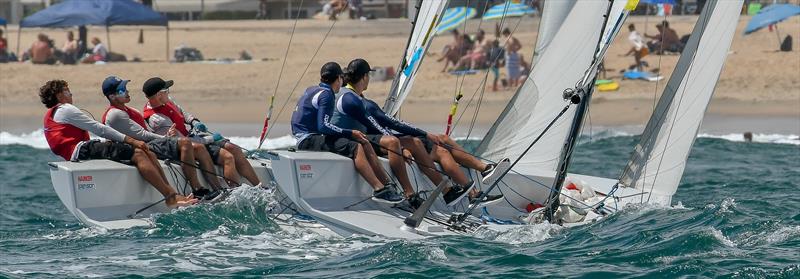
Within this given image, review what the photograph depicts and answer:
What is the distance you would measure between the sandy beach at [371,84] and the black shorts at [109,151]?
11.2m

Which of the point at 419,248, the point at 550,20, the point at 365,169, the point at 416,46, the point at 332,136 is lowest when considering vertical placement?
the point at 419,248

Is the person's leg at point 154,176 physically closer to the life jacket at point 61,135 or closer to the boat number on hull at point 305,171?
the life jacket at point 61,135

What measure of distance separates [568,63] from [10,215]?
19.6ft

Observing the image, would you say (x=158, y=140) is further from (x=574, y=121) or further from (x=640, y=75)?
(x=640, y=75)

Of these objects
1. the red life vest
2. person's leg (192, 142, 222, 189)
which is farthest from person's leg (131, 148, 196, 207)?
the red life vest

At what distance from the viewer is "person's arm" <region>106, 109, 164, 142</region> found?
13883 millimetres

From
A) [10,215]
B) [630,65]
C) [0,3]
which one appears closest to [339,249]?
[10,215]

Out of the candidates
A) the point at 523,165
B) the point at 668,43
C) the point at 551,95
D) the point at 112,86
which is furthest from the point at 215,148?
the point at 668,43

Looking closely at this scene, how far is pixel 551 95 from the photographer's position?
15461 mm

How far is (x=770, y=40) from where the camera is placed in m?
29.8

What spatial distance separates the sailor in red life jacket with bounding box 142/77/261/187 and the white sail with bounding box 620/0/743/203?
3684mm

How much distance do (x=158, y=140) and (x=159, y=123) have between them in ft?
1.18

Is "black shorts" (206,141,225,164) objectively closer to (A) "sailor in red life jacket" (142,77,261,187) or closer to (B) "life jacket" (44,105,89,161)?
(A) "sailor in red life jacket" (142,77,261,187)

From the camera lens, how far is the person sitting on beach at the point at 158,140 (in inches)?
547
